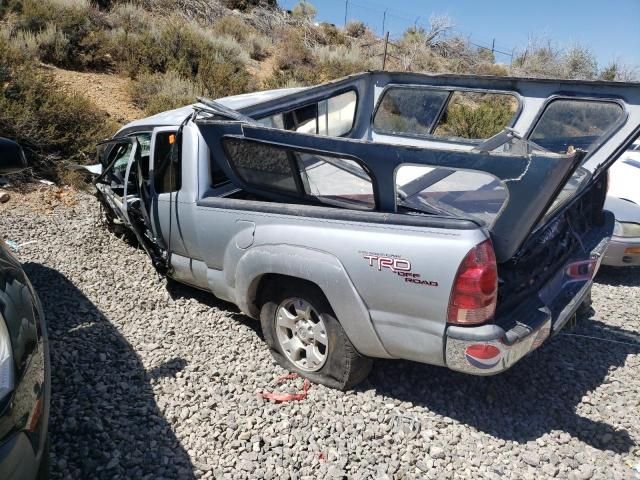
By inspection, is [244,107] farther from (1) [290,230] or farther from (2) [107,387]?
(2) [107,387]

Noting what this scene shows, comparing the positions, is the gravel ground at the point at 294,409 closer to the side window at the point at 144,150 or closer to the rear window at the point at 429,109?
the side window at the point at 144,150

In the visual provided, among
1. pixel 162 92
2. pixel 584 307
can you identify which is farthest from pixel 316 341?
pixel 162 92

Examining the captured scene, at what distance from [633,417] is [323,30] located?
71.0 feet

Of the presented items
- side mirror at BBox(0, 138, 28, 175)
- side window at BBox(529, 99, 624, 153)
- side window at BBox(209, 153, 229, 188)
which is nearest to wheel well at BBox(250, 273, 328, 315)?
side window at BBox(209, 153, 229, 188)

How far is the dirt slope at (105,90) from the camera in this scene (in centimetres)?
1048

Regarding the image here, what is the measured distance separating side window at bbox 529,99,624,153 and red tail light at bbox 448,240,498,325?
5.52 ft

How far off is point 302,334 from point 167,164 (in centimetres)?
184

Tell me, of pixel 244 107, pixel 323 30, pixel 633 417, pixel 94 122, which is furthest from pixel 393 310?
pixel 323 30

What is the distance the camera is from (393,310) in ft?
9.39

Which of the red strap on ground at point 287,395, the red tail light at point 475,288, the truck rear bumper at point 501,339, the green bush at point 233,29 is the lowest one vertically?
the red strap on ground at point 287,395

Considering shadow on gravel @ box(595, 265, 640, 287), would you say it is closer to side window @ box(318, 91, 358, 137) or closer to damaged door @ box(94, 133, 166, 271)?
side window @ box(318, 91, 358, 137)

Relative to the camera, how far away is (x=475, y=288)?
2600 millimetres

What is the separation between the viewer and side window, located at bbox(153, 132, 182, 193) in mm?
4074

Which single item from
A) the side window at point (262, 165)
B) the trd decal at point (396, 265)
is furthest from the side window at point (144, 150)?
the trd decal at point (396, 265)
